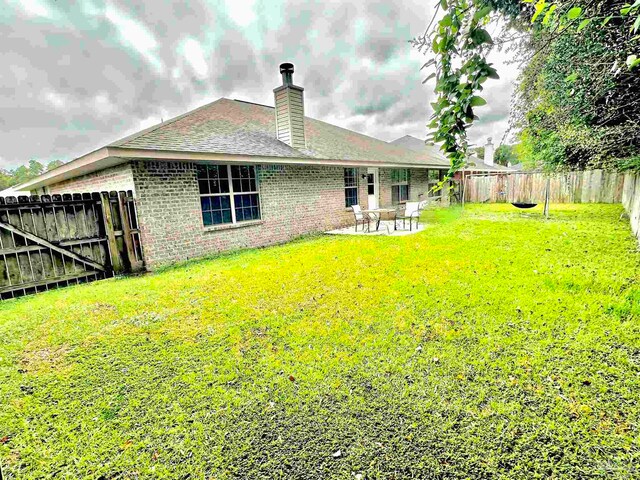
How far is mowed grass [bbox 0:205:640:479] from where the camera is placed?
210 cm

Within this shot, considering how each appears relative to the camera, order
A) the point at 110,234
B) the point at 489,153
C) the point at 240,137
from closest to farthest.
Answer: the point at 110,234 < the point at 240,137 < the point at 489,153

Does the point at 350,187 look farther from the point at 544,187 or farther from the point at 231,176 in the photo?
the point at 544,187

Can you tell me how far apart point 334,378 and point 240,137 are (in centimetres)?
848

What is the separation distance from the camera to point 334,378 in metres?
2.91

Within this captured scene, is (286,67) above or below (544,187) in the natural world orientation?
above

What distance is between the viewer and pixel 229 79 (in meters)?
14.7

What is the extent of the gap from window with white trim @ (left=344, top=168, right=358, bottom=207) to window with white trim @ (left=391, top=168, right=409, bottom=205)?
3.05 metres

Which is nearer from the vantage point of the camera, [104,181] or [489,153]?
[104,181]

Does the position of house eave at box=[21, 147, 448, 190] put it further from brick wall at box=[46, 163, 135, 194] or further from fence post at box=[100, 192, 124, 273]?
fence post at box=[100, 192, 124, 273]

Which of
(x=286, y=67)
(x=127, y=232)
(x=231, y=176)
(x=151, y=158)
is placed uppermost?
(x=286, y=67)

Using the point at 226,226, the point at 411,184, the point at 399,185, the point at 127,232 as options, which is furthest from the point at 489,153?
the point at 127,232

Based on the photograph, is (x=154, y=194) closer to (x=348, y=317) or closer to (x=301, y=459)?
(x=348, y=317)

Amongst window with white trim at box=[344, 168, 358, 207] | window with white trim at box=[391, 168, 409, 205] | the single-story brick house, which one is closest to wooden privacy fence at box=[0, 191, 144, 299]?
the single-story brick house

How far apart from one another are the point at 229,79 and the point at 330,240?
10.4m
